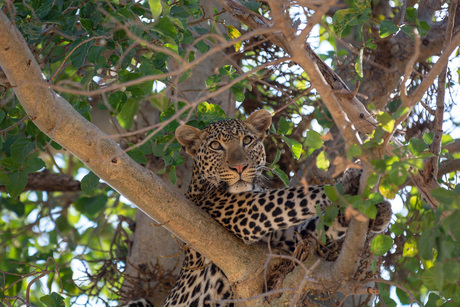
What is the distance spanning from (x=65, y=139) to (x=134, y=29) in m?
0.95

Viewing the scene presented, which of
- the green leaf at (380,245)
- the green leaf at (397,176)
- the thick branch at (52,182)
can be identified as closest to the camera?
the green leaf at (397,176)

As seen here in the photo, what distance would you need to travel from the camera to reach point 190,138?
6.64 meters

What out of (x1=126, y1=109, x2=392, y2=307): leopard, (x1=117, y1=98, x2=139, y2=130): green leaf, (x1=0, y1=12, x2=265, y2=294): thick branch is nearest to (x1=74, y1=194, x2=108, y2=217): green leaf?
(x1=126, y1=109, x2=392, y2=307): leopard

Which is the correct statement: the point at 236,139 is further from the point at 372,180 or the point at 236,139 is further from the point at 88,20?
the point at 372,180

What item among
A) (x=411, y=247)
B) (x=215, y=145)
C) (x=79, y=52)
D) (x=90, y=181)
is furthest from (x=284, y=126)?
(x=79, y=52)

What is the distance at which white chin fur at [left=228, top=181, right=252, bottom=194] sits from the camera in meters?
5.98

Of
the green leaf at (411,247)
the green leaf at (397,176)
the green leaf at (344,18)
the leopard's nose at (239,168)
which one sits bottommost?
the leopard's nose at (239,168)

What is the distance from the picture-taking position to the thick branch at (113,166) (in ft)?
13.5

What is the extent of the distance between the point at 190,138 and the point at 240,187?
987 mm

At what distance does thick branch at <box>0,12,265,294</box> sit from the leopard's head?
892 mm

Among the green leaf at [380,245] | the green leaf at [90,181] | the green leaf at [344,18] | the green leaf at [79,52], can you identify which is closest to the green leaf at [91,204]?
the green leaf at [90,181]

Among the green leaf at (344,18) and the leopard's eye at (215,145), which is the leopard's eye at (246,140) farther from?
the green leaf at (344,18)

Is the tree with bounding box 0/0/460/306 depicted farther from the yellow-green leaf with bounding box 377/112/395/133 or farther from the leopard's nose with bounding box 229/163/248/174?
the leopard's nose with bounding box 229/163/248/174

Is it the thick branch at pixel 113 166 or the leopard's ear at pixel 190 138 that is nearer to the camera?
the thick branch at pixel 113 166
